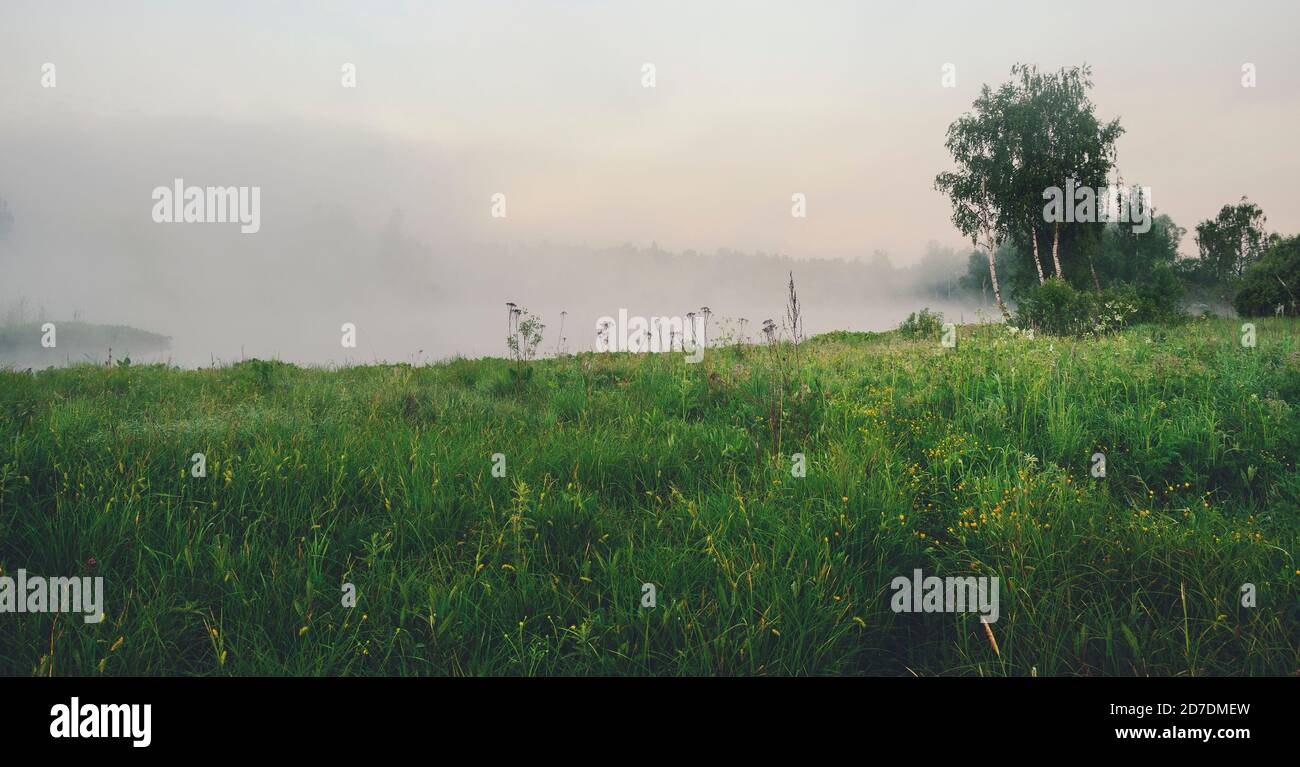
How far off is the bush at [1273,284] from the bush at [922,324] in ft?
47.5

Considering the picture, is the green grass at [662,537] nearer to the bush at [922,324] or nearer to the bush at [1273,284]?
the bush at [922,324]

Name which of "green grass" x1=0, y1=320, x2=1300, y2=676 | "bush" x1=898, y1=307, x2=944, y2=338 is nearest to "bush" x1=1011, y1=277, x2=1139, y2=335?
"bush" x1=898, y1=307, x2=944, y2=338

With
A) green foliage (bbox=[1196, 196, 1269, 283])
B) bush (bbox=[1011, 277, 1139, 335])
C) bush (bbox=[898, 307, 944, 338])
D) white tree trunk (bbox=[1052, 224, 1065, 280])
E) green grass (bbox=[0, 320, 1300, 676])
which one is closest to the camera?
green grass (bbox=[0, 320, 1300, 676])

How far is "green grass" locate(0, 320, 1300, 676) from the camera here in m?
2.26

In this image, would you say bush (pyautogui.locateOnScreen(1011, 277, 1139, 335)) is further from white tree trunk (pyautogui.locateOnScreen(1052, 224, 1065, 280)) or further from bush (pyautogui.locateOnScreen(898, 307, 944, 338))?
white tree trunk (pyautogui.locateOnScreen(1052, 224, 1065, 280))

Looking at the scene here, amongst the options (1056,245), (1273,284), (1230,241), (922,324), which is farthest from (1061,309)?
(1230,241)

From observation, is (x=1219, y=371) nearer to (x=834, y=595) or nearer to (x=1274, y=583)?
(x=1274, y=583)

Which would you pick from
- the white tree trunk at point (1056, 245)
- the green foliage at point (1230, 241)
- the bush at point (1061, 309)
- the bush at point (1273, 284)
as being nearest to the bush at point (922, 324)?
the bush at point (1061, 309)

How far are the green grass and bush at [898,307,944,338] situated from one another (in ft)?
39.9

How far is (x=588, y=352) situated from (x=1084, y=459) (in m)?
8.26

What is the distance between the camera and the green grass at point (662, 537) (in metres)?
2.26

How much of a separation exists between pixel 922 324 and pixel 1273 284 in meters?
16.8
